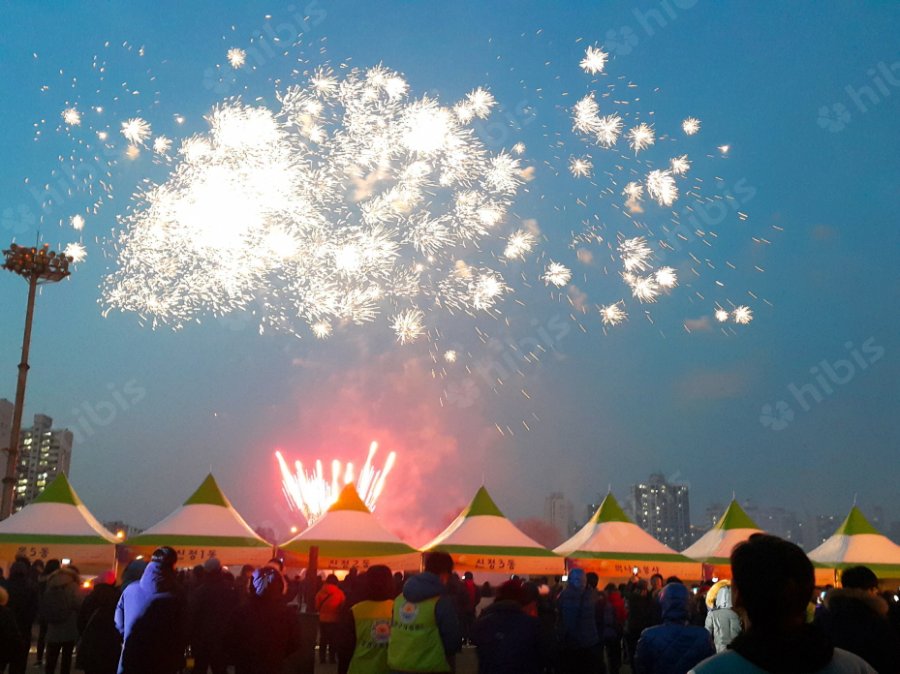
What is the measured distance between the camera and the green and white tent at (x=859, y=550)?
23.3 metres

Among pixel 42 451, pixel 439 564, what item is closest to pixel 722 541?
pixel 439 564

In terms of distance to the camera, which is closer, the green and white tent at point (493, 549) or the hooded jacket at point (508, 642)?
the hooded jacket at point (508, 642)

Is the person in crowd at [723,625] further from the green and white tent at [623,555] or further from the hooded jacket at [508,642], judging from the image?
the green and white tent at [623,555]

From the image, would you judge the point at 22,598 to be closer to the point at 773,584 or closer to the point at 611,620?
the point at 611,620

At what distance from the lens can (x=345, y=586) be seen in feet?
47.6

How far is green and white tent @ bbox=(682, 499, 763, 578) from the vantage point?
23.9 meters

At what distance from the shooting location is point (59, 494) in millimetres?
21859

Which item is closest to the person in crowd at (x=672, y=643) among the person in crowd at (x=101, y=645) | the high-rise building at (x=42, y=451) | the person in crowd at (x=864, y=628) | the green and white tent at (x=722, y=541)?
the person in crowd at (x=864, y=628)

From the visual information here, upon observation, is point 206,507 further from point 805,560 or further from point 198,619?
point 805,560

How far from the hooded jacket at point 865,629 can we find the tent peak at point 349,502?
52.4 ft

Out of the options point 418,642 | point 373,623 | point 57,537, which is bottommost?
point 418,642

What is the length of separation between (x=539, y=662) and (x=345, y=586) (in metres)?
8.72

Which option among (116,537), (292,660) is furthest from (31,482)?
(292,660)

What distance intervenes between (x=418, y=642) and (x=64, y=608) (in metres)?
6.93
